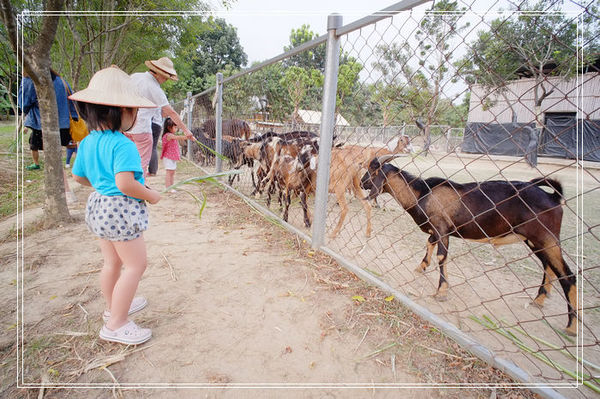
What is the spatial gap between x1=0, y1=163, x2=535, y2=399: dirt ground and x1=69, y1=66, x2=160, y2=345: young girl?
0.24 meters

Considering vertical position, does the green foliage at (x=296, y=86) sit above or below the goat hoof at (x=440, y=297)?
above

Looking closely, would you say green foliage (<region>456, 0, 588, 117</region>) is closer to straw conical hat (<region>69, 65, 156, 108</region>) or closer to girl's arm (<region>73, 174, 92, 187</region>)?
straw conical hat (<region>69, 65, 156, 108</region>)

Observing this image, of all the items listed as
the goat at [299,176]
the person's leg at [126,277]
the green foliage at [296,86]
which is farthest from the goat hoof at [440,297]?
the green foliage at [296,86]

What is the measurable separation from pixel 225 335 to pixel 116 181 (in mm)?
1093

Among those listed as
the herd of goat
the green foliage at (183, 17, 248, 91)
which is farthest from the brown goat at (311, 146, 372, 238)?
the green foliage at (183, 17, 248, 91)

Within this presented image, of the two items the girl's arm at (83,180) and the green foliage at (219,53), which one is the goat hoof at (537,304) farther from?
the green foliage at (219,53)

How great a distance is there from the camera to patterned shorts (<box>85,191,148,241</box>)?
1.54 meters

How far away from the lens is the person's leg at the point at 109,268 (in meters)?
1.64

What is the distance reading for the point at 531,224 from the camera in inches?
83.1

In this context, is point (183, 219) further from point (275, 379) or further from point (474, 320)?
point (474, 320)

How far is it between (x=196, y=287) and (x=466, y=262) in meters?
2.85

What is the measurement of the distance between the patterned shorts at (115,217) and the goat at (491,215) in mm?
2025

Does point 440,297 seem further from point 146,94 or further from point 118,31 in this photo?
point 118,31

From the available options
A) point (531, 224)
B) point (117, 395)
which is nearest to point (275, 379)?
point (117, 395)
